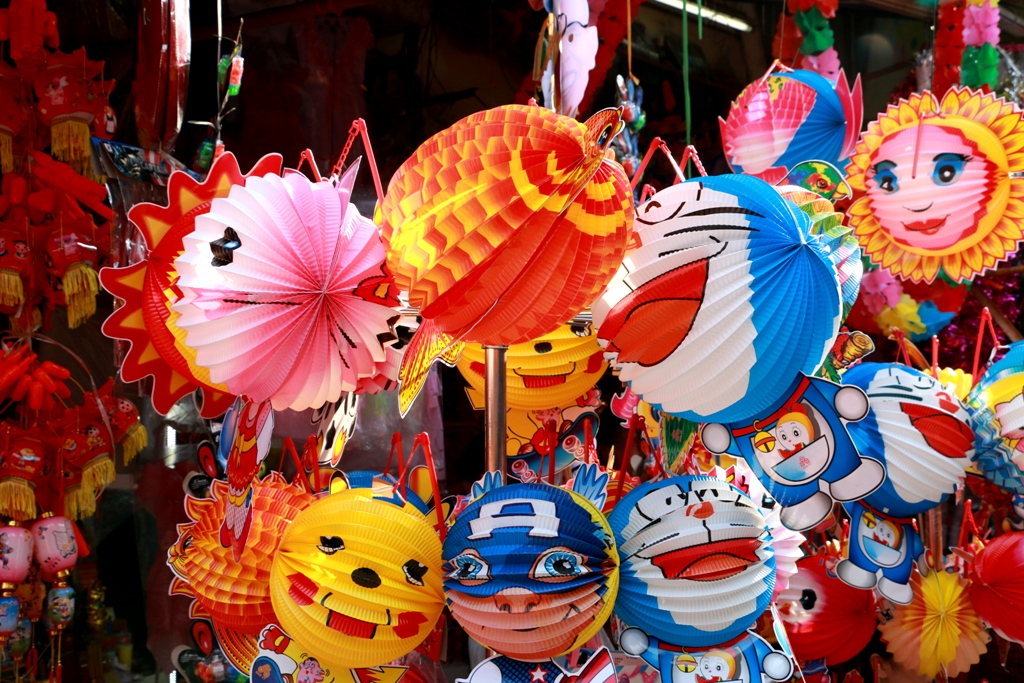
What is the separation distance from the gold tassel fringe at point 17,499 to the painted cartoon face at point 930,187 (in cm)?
247

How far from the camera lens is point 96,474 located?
9.53 ft

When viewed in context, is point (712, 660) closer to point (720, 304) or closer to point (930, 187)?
point (720, 304)

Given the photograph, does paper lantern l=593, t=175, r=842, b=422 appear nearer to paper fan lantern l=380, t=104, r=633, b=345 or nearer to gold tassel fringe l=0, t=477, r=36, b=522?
paper fan lantern l=380, t=104, r=633, b=345

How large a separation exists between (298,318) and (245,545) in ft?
1.38

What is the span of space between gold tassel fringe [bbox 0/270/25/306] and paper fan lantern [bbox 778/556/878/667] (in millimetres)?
2405

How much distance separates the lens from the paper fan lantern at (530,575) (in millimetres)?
1228

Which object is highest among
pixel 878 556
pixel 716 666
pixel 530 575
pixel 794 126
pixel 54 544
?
pixel 794 126

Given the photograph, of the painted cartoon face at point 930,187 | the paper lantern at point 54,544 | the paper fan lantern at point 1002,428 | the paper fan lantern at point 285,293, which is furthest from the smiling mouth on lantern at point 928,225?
the paper lantern at point 54,544

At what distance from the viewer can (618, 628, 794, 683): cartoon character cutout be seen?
1355mm

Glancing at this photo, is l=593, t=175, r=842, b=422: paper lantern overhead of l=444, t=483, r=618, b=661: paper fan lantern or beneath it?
overhead

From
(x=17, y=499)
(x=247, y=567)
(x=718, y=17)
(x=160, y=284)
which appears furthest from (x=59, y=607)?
(x=718, y=17)

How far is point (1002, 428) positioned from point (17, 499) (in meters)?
2.59

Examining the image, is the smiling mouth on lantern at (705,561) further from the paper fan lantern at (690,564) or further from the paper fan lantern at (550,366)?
the paper fan lantern at (550,366)

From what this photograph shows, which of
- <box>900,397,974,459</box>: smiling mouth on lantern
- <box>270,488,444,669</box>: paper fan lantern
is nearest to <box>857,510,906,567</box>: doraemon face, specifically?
<box>900,397,974,459</box>: smiling mouth on lantern
